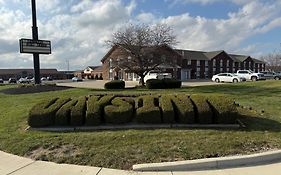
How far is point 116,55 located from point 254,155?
96.4 feet

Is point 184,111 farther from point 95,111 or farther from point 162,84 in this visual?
point 162,84

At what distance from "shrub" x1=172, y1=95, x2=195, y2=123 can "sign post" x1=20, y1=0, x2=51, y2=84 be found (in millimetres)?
21084

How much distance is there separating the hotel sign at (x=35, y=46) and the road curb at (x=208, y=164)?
23.5 meters

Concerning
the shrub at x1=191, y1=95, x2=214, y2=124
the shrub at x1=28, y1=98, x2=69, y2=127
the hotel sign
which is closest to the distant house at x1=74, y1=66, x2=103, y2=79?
the hotel sign

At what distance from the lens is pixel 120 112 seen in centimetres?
831

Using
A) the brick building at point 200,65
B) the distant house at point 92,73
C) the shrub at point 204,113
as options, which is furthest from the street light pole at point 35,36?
the distant house at point 92,73

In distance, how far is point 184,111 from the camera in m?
8.08

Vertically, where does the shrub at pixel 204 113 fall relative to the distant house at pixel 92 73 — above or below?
below

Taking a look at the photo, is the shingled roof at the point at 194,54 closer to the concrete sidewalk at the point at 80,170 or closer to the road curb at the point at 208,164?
the road curb at the point at 208,164

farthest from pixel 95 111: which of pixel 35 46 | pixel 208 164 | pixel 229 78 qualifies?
pixel 229 78

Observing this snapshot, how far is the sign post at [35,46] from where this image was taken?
26172 mm

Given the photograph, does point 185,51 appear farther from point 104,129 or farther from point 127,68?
point 104,129

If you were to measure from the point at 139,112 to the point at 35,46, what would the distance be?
2143cm

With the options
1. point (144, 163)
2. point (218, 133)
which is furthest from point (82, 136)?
point (218, 133)
